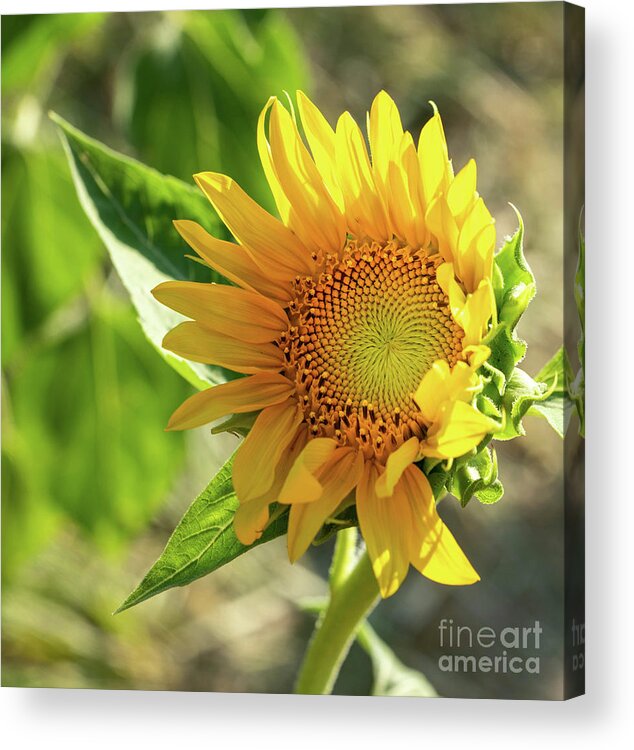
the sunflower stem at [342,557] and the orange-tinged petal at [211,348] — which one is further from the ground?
the orange-tinged petal at [211,348]

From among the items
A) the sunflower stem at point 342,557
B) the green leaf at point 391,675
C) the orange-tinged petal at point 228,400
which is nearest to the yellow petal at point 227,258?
the orange-tinged petal at point 228,400

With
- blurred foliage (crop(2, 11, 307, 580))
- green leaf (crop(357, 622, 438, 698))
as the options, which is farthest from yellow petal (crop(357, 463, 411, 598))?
blurred foliage (crop(2, 11, 307, 580))

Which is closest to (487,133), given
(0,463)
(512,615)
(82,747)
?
(512,615)

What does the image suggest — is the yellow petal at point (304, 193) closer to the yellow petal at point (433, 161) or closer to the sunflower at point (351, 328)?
the sunflower at point (351, 328)

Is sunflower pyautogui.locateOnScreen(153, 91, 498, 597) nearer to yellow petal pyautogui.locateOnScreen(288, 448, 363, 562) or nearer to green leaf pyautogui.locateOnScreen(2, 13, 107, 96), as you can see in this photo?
yellow petal pyautogui.locateOnScreen(288, 448, 363, 562)

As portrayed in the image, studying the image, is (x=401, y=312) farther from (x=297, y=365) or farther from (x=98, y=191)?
(x=98, y=191)

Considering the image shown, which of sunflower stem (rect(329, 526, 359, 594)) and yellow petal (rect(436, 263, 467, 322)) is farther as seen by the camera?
sunflower stem (rect(329, 526, 359, 594))

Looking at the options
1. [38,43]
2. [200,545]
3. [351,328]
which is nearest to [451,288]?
[351,328]
